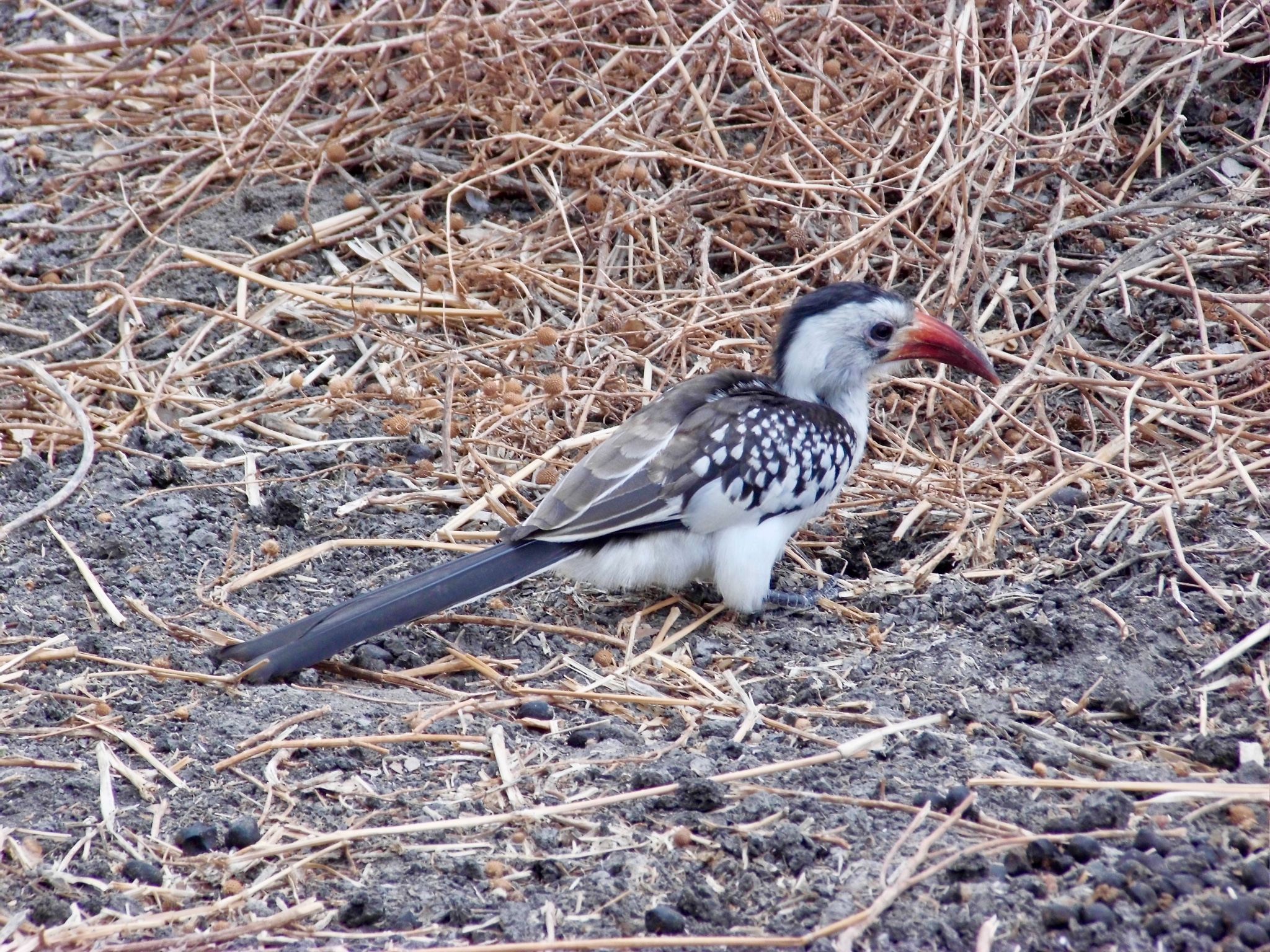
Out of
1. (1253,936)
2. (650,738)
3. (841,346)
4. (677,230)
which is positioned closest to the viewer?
(1253,936)

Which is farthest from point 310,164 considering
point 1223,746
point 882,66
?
point 1223,746

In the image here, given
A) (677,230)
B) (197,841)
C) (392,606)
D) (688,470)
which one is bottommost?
(197,841)

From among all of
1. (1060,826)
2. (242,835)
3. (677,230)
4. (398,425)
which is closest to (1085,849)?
(1060,826)

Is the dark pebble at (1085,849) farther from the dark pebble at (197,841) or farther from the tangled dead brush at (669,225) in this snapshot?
the dark pebble at (197,841)

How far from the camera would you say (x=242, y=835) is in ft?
8.14

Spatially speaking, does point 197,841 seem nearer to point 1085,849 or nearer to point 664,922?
point 664,922

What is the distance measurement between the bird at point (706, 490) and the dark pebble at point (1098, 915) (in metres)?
1.44

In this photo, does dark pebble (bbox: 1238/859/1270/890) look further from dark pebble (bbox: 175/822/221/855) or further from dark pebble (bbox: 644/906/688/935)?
dark pebble (bbox: 175/822/221/855)

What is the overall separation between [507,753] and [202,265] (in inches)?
110

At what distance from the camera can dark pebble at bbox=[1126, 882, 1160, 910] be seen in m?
2.19

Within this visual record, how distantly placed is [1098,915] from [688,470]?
1.64 m

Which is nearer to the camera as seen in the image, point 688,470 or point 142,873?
point 142,873

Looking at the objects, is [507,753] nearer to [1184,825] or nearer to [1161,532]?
[1184,825]

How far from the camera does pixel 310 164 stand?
511 centimetres
